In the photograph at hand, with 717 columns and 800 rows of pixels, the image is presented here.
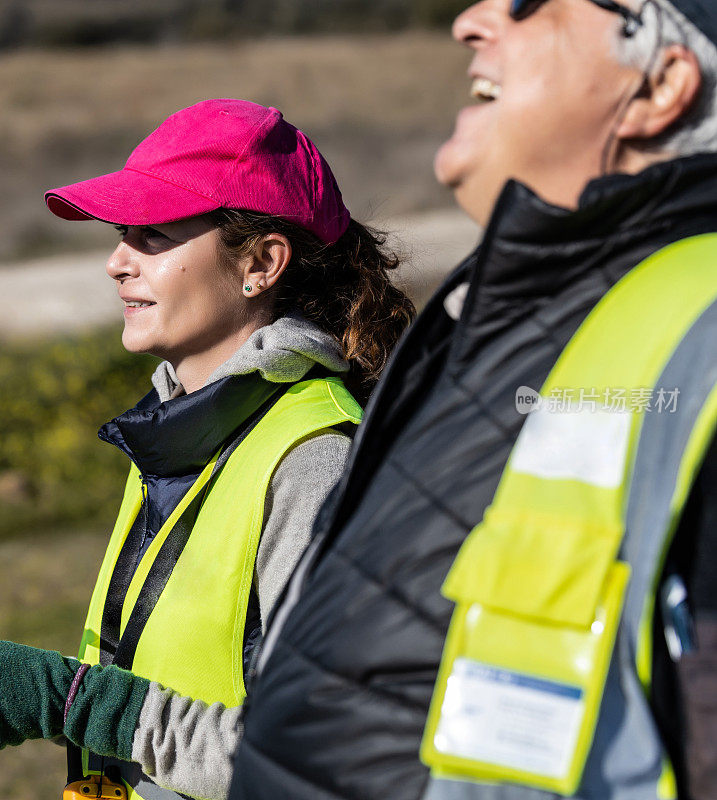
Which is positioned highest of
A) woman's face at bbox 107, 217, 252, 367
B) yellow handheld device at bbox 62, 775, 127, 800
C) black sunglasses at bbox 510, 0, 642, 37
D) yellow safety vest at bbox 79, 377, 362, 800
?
black sunglasses at bbox 510, 0, 642, 37

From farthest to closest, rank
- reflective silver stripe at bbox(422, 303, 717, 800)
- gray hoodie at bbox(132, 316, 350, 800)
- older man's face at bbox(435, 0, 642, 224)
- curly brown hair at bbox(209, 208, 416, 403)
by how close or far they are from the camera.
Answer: curly brown hair at bbox(209, 208, 416, 403)
gray hoodie at bbox(132, 316, 350, 800)
older man's face at bbox(435, 0, 642, 224)
reflective silver stripe at bbox(422, 303, 717, 800)

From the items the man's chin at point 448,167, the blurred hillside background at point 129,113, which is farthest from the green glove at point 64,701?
the blurred hillside background at point 129,113

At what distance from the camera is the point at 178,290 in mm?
1805

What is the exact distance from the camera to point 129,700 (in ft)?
4.90

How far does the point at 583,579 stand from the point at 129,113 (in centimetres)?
1453

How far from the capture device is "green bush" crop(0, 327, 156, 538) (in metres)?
6.27

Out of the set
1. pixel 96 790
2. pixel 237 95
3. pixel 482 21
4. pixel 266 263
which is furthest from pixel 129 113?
pixel 482 21

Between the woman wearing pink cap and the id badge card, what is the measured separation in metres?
0.67

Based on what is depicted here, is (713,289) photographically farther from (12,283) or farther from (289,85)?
(289,85)

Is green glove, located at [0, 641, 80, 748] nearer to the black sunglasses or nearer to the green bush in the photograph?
the black sunglasses

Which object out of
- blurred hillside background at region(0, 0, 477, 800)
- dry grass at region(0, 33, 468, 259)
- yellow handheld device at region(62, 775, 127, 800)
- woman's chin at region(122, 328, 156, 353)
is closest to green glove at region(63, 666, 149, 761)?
yellow handheld device at region(62, 775, 127, 800)

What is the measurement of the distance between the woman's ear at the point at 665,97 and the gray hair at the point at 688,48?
0.03 feet

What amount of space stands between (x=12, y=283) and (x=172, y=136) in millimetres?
10552

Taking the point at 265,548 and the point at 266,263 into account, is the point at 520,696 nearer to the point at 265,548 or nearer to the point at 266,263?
the point at 265,548
